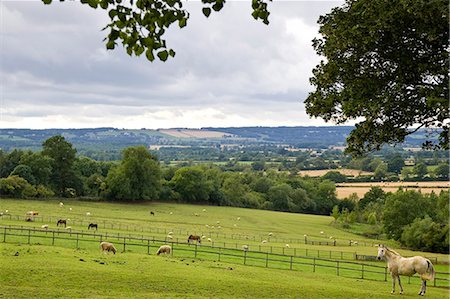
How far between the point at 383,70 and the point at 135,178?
232ft

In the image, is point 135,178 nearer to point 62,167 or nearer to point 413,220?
point 62,167

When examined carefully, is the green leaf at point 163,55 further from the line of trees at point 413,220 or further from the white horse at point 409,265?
the line of trees at point 413,220

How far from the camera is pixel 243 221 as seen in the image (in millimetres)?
73875

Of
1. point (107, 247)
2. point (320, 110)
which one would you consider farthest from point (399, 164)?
point (320, 110)

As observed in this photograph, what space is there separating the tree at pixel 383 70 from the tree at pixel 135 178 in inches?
2686

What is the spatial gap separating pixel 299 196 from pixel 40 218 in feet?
205

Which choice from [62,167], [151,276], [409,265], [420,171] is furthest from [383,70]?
[420,171]

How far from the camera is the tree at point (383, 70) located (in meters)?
11.4

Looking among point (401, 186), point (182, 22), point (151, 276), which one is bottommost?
point (151, 276)

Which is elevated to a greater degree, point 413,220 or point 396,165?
point 396,165

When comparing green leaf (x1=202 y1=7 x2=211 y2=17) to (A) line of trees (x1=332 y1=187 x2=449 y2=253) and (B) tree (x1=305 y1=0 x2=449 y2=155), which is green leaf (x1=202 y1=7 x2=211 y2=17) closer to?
(B) tree (x1=305 y1=0 x2=449 y2=155)

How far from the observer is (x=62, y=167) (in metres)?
79.5

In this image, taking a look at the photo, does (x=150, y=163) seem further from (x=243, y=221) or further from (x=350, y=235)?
(x=350, y=235)

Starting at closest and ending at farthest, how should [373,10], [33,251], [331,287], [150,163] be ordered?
[373,10] → [331,287] → [33,251] → [150,163]
